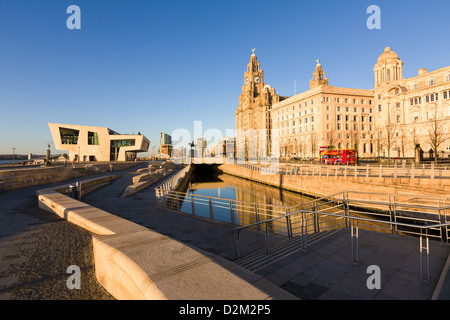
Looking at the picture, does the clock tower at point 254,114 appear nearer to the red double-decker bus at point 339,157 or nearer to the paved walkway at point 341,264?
the red double-decker bus at point 339,157

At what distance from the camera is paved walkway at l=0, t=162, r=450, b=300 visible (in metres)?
3.99

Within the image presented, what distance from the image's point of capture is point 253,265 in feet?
18.7

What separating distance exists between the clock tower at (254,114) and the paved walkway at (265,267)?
102866 millimetres

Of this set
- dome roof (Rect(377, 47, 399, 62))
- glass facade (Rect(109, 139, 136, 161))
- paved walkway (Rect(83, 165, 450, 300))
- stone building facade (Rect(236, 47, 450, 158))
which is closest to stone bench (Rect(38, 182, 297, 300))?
paved walkway (Rect(83, 165, 450, 300))

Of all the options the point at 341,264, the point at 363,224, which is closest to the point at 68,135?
the point at 363,224

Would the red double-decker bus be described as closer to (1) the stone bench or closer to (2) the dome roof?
(2) the dome roof

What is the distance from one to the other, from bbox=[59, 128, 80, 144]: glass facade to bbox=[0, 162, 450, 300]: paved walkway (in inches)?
2742

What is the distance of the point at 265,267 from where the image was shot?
18.2 ft

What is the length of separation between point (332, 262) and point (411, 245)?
308 centimetres

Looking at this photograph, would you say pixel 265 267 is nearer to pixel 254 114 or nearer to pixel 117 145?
pixel 117 145

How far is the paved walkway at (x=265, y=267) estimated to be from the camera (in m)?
3.99

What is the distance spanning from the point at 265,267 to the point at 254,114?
135 meters

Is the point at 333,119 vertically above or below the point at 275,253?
above
